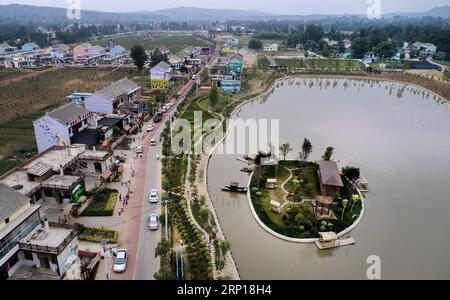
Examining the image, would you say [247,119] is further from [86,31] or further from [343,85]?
[86,31]

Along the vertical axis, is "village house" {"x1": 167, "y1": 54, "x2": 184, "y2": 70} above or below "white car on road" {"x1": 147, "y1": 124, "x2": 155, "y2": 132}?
above

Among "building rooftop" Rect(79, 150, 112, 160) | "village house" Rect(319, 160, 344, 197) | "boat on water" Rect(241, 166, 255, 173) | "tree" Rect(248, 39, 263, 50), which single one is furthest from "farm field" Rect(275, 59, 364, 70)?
"building rooftop" Rect(79, 150, 112, 160)

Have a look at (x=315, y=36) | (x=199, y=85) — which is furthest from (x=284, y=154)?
(x=315, y=36)

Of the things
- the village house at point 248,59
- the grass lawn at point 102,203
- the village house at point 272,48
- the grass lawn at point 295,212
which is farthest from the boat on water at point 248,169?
the village house at point 272,48

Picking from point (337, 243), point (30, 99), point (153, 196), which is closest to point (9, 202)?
point (153, 196)

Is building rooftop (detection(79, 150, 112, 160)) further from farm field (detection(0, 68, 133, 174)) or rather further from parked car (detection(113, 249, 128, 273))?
parked car (detection(113, 249, 128, 273))

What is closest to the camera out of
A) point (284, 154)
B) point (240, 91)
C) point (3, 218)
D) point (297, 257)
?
point (3, 218)

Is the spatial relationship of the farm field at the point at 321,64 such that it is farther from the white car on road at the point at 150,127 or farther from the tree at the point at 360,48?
the white car on road at the point at 150,127
